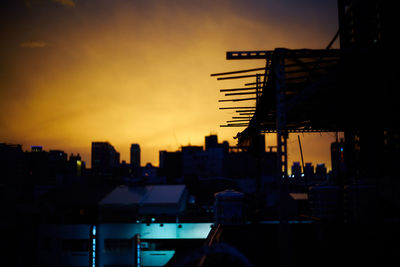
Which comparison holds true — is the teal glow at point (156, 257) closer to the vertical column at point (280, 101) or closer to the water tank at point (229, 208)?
the water tank at point (229, 208)

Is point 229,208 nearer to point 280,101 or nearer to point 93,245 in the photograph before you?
point 280,101

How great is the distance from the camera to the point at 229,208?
38.4 feet

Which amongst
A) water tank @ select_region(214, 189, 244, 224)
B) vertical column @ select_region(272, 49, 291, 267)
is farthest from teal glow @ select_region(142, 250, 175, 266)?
vertical column @ select_region(272, 49, 291, 267)

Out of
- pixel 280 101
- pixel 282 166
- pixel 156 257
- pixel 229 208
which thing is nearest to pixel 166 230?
pixel 156 257

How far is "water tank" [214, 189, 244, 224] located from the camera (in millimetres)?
11617

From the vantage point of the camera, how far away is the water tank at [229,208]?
1162cm

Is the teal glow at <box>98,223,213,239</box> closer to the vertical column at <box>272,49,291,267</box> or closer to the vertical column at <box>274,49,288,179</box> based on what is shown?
the vertical column at <box>272,49,291,267</box>

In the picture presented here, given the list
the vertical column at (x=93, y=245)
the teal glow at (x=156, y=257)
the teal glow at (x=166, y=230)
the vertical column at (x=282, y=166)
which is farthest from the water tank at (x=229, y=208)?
the vertical column at (x=93, y=245)

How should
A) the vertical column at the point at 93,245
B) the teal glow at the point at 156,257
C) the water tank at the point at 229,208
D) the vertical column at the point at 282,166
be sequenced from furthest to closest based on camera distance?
the teal glow at the point at 156,257 → the vertical column at the point at 93,245 → the water tank at the point at 229,208 → the vertical column at the point at 282,166

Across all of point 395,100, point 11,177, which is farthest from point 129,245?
point 11,177

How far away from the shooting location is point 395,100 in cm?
696

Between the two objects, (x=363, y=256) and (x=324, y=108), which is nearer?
(x=363, y=256)

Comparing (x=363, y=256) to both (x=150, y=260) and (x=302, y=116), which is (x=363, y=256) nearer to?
(x=302, y=116)

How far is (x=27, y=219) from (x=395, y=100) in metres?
54.0
